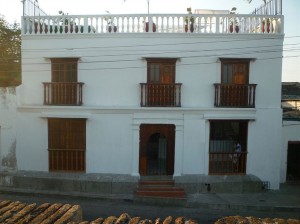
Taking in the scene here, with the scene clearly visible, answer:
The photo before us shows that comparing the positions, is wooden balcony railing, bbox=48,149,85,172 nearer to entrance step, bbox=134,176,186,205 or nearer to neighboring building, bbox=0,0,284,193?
neighboring building, bbox=0,0,284,193

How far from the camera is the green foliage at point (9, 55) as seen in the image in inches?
741

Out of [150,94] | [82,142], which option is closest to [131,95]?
[150,94]

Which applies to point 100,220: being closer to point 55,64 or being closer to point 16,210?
point 16,210

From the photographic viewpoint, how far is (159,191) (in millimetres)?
12852

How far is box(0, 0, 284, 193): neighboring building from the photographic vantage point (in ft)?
44.1

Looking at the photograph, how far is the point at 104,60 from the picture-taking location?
13.6 metres

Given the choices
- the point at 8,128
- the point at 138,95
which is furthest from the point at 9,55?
the point at 138,95

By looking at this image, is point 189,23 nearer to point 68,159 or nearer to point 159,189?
point 159,189

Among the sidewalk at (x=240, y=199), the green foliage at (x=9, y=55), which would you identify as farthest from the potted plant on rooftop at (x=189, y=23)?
the green foliage at (x=9, y=55)

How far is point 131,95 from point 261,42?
226 inches

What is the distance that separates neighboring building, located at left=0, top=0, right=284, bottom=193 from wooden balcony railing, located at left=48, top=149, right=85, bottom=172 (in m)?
0.04

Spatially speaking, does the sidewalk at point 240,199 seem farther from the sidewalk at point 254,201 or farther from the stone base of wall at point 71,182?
the stone base of wall at point 71,182

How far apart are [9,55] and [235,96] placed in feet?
48.1

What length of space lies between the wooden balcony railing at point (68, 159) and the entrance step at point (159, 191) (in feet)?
8.84
